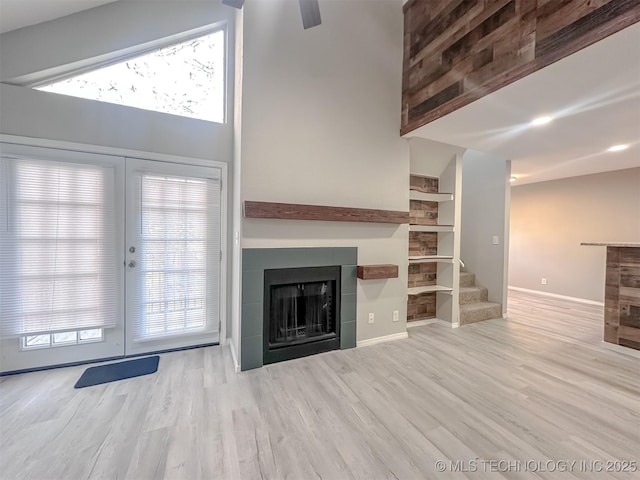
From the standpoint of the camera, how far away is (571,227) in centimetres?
518

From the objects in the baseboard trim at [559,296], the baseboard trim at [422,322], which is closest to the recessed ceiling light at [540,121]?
the baseboard trim at [422,322]

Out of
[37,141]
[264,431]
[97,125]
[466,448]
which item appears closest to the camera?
[466,448]

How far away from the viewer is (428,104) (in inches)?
110

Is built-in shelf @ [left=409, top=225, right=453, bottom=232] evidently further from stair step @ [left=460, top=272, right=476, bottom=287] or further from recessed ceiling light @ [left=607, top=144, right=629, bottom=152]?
recessed ceiling light @ [left=607, top=144, right=629, bottom=152]

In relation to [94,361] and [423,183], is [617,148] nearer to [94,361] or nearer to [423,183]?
[423,183]

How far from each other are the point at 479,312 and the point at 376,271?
2.17 meters

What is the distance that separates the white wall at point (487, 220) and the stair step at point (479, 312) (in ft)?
0.53

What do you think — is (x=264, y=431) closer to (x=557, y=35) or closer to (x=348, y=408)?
(x=348, y=408)

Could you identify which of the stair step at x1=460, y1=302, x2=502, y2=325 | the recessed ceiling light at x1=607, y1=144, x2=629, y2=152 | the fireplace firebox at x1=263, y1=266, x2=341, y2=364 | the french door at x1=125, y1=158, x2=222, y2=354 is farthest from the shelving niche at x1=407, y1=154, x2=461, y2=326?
the french door at x1=125, y1=158, x2=222, y2=354

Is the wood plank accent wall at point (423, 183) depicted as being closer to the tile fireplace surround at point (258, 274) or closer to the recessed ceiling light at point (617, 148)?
the tile fireplace surround at point (258, 274)

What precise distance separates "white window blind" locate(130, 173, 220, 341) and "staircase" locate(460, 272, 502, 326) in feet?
11.6

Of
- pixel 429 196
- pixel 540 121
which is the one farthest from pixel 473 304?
pixel 540 121

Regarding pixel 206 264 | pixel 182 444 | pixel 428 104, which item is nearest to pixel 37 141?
pixel 206 264

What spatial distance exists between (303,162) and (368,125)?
968 millimetres
